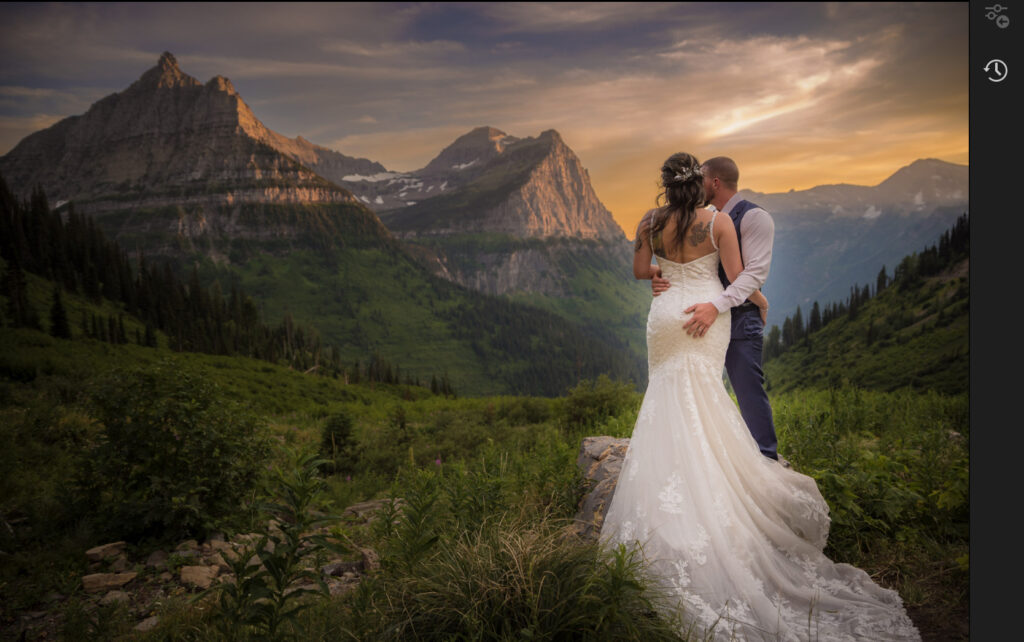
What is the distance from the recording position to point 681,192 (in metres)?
4.79

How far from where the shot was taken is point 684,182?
4770 millimetres

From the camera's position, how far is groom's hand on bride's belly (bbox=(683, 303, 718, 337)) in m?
4.73

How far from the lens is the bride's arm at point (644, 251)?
16.6 feet

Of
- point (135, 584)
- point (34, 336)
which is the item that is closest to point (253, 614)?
point (135, 584)

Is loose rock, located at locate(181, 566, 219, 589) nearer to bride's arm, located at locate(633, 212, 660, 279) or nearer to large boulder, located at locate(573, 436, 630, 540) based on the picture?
large boulder, located at locate(573, 436, 630, 540)

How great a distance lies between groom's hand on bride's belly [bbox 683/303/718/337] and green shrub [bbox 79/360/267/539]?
642 centimetres

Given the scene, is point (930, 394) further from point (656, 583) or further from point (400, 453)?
point (400, 453)

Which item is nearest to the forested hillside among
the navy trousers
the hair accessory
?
the navy trousers

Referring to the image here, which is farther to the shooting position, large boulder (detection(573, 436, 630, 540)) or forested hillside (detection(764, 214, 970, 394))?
forested hillside (detection(764, 214, 970, 394))

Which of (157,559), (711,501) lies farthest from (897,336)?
(157,559)

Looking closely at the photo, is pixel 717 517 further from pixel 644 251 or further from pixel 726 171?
pixel 726 171

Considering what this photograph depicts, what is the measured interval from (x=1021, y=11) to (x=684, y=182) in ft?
7.79

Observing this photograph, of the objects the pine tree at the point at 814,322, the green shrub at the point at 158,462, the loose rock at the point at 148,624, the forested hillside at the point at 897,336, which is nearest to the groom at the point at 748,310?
the loose rock at the point at 148,624

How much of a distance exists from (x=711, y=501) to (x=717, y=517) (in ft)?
0.43
